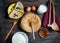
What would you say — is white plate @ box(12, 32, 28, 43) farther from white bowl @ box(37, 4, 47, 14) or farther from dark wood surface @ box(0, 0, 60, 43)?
white bowl @ box(37, 4, 47, 14)

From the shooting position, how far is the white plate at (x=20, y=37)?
3.73ft

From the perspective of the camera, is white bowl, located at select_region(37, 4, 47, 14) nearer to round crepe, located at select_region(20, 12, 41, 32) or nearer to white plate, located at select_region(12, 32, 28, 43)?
round crepe, located at select_region(20, 12, 41, 32)

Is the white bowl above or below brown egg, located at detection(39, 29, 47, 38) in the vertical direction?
above

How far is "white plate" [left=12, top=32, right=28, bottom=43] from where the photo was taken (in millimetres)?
1137

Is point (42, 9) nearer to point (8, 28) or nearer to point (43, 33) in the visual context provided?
point (43, 33)

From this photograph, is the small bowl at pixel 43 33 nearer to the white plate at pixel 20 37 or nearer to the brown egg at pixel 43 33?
the brown egg at pixel 43 33

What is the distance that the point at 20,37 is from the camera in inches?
45.2

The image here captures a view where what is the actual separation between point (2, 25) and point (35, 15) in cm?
25

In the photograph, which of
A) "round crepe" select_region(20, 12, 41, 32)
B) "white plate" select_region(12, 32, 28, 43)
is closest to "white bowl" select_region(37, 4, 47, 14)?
"round crepe" select_region(20, 12, 41, 32)

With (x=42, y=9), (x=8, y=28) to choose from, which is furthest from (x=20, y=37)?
(x=42, y=9)

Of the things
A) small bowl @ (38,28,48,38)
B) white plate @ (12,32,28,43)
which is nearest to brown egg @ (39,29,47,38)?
small bowl @ (38,28,48,38)

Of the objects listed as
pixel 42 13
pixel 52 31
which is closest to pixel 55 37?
pixel 52 31

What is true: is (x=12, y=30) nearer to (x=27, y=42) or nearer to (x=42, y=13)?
(x=27, y=42)

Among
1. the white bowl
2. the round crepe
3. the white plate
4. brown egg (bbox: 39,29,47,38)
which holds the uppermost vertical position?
the white bowl
